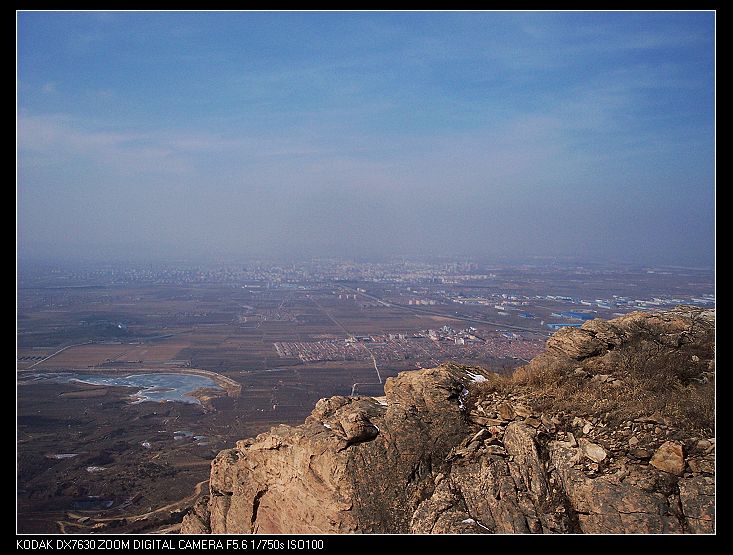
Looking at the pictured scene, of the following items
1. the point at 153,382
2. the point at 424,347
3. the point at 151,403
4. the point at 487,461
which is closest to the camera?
the point at 487,461

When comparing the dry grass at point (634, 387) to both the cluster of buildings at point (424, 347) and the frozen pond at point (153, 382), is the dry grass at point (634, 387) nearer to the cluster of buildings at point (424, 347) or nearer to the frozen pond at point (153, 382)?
the cluster of buildings at point (424, 347)

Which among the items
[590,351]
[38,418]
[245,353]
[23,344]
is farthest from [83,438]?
[590,351]

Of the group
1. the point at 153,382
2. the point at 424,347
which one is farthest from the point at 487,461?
the point at 424,347

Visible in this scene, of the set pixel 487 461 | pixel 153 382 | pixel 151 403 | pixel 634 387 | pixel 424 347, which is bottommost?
pixel 151 403

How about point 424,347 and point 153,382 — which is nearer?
point 153,382

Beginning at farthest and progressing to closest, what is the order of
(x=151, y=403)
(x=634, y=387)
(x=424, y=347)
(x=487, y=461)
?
(x=424, y=347) → (x=151, y=403) → (x=634, y=387) → (x=487, y=461)

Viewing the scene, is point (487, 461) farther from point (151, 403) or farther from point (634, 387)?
point (151, 403)

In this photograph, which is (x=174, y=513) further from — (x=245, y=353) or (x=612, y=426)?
(x=245, y=353)
